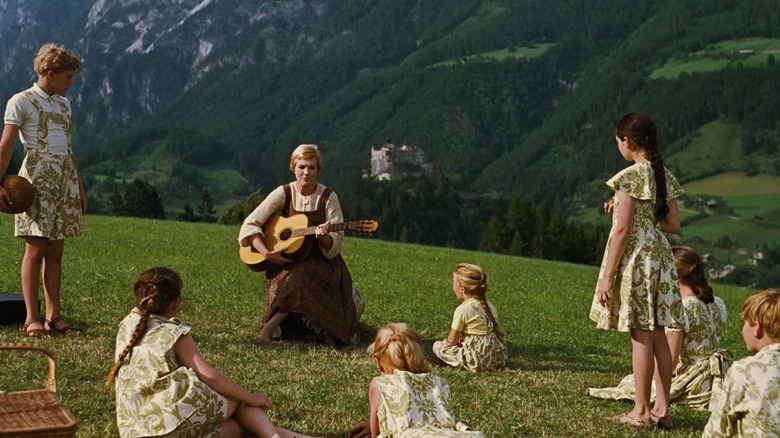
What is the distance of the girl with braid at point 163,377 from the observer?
711 cm

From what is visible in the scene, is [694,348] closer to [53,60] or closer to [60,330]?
[60,330]

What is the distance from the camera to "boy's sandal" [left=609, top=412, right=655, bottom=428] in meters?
9.12

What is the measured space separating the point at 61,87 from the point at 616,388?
721cm

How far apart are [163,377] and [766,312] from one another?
4.31 meters

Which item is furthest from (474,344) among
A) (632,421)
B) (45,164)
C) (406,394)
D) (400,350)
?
(45,164)

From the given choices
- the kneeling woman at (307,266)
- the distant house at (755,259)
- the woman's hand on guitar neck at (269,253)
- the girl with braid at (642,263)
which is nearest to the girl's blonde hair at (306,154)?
the kneeling woman at (307,266)

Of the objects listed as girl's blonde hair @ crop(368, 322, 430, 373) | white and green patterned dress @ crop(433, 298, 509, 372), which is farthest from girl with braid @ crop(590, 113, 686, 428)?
white and green patterned dress @ crop(433, 298, 509, 372)

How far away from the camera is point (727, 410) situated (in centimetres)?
645

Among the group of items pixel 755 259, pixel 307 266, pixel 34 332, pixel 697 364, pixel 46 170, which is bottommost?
pixel 755 259

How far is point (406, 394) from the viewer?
23.6 feet

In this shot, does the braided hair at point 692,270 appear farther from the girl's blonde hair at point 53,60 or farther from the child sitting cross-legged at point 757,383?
the girl's blonde hair at point 53,60

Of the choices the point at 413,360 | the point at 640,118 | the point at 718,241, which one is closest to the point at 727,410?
the point at 413,360

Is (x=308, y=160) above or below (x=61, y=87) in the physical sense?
below

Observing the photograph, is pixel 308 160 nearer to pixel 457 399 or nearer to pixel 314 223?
pixel 314 223
